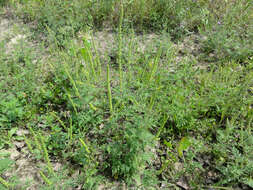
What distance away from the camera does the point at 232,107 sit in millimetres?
2129

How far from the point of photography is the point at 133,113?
1.87 metres

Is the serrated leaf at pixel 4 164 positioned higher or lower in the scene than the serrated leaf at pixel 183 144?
lower

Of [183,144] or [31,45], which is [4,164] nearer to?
[183,144]

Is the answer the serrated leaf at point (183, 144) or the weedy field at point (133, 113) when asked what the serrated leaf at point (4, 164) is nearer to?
the weedy field at point (133, 113)

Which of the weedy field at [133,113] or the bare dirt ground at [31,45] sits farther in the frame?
the bare dirt ground at [31,45]

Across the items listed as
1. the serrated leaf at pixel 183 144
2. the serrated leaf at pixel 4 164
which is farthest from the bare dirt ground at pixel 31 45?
the serrated leaf at pixel 183 144

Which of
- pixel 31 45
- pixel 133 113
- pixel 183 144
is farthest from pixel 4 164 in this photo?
pixel 31 45

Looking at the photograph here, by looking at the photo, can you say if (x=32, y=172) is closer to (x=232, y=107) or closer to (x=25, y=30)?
(x=232, y=107)

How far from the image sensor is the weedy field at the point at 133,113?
5.57 ft

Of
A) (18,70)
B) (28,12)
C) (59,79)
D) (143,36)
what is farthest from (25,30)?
(143,36)

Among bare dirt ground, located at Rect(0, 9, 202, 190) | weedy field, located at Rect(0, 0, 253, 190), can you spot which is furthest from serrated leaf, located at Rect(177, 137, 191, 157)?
bare dirt ground, located at Rect(0, 9, 202, 190)

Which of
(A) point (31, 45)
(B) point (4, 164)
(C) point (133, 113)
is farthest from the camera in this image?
(A) point (31, 45)

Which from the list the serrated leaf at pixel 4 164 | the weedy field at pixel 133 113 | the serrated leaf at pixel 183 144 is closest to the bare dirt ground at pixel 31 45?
the weedy field at pixel 133 113

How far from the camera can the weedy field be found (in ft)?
5.57
